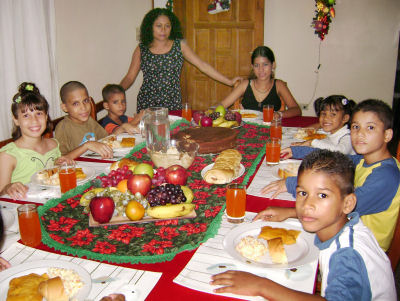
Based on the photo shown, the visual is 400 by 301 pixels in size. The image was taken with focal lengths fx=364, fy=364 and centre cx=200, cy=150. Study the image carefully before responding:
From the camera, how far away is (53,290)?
104cm

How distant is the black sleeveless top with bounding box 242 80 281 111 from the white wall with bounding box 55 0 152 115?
1898 mm

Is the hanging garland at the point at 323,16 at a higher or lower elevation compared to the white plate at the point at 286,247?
higher

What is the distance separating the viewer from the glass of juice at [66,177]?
1.81m

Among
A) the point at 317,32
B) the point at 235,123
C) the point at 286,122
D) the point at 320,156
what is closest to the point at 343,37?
the point at 317,32

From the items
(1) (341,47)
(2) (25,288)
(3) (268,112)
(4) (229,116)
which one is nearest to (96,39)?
(4) (229,116)

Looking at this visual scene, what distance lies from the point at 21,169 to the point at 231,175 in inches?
52.2

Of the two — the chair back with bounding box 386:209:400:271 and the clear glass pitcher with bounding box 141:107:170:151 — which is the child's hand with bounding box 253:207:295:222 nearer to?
the chair back with bounding box 386:209:400:271

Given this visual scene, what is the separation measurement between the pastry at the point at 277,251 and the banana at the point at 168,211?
39 cm

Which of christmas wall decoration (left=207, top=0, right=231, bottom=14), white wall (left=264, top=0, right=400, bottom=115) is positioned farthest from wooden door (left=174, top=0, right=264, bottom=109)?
white wall (left=264, top=0, right=400, bottom=115)

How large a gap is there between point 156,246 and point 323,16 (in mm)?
4717

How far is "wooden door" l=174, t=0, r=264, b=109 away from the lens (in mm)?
→ 5266

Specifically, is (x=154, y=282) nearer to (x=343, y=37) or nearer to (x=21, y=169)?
(x=21, y=169)

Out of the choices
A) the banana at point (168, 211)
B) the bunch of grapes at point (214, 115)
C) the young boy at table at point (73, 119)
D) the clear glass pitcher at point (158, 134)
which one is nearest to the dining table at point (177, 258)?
the banana at point (168, 211)

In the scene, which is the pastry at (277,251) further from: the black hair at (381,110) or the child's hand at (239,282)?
the black hair at (381,110)
